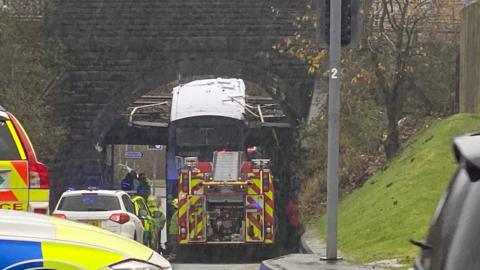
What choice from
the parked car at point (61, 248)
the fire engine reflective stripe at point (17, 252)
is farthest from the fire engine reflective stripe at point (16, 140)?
the fire engine reflective stripe at point (17, 252)

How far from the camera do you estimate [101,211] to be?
62.4ft

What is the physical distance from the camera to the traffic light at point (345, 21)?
10.4 m

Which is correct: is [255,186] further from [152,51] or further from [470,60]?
[152,51]

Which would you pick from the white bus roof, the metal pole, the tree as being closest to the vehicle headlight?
the metal pole

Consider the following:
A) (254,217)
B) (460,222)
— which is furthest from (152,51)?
(460,222)

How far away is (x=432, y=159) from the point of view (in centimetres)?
1802

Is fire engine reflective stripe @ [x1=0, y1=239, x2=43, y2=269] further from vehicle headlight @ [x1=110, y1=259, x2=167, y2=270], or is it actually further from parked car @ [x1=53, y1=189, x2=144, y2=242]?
parked car @ [x1=53, y1=189, x2=144, y2=242]

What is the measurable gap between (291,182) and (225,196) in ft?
20.4

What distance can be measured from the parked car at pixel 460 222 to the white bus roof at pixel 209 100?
26.1m

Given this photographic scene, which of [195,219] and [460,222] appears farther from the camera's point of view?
[195,219]

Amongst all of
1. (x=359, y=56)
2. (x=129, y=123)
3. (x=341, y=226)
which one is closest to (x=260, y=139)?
(x=129, y=123)

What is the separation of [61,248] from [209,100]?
25851 mm

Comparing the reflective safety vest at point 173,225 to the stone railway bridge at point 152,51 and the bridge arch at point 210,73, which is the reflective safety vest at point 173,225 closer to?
the stone railway bridge at point 152,51

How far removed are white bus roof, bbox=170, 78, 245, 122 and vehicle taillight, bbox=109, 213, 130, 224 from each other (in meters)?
11.4
